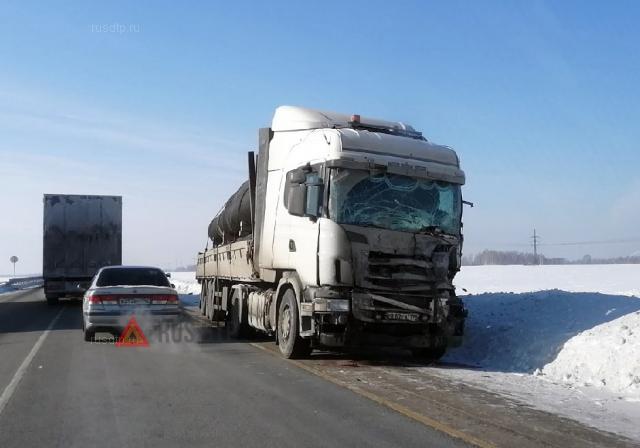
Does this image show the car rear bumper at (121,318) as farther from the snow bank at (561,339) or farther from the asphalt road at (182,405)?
the snow bank at (561,339)

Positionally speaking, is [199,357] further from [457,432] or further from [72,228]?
[72,228]

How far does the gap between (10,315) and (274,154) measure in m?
15.3

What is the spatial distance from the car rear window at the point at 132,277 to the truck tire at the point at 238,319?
1.62 m

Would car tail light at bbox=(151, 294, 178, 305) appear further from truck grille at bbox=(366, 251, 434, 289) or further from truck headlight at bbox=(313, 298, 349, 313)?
truck grille at bbox=(366, 251, 434, 289)

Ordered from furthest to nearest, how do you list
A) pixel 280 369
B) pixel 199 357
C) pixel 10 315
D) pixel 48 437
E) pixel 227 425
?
pixel 10 315 → pixel 199 357 → pixel 280 369 → pixel 227 425 → pixel 48 437

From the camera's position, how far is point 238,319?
48.4 ft

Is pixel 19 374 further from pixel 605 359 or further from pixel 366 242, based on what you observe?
pixel 605 359

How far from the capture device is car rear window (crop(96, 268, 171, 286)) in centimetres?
1396

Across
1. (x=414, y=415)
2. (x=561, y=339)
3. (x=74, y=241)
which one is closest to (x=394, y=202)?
(x=561, y=339)

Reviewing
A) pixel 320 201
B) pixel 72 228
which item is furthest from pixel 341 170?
pixel 72 228

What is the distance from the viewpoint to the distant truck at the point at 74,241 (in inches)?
1067

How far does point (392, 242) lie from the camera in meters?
10.1

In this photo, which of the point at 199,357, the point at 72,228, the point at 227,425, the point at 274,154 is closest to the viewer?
the point at 227,425

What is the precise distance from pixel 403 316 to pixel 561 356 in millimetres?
2404
